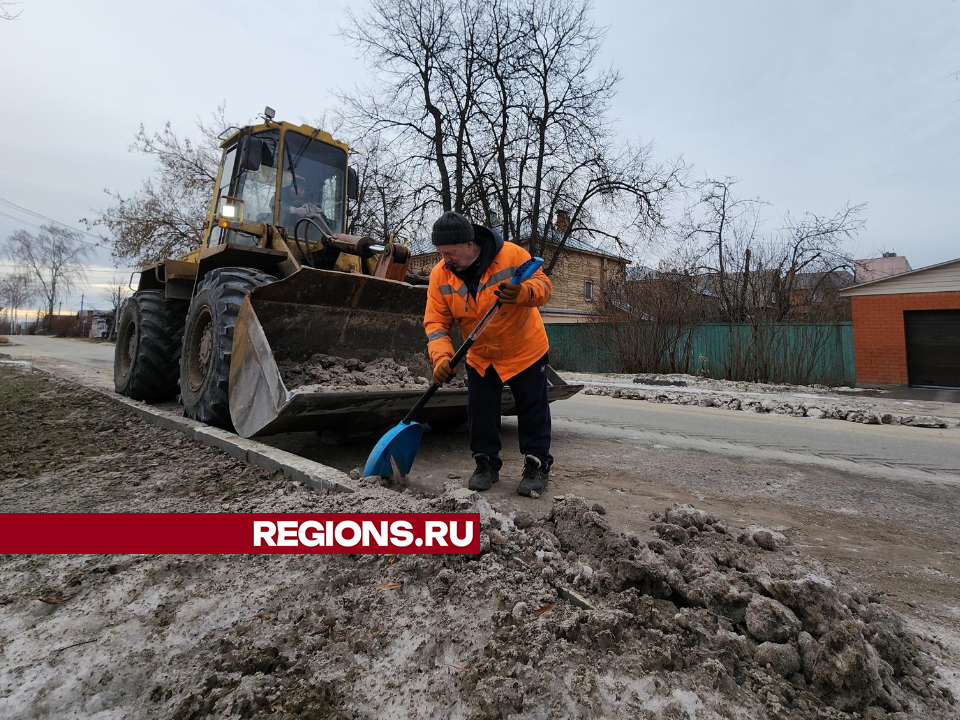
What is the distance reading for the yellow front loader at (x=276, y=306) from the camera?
3.72 metres

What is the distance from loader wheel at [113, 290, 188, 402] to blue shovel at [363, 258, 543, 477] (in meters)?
4.02

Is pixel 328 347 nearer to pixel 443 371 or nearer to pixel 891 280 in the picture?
pixel 443 371

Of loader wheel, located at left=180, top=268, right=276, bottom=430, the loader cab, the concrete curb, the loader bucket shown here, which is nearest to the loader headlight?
the loader cab

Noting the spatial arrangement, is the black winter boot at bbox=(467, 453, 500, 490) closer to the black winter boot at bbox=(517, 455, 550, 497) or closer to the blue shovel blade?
the black winter boot at bbox=(517, 455, 550, 497)

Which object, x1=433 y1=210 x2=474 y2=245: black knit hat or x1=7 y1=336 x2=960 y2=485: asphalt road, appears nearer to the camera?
x1=433 y1=210 x2=474 y2=245: black knit hat

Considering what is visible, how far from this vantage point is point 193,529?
7.69ft

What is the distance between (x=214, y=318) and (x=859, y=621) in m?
4.23

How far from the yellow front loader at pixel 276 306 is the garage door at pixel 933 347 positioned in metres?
13.6

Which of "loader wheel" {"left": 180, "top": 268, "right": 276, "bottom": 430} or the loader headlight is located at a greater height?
the loader headlight

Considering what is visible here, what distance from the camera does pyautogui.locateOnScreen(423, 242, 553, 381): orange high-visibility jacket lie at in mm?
2998

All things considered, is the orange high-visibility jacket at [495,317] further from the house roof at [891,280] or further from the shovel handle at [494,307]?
the house roof at [891,280]

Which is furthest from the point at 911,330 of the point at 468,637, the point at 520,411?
the point at 468,637

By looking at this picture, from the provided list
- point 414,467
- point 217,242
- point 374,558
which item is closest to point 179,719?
point 374,558

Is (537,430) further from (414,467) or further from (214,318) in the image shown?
(214,318)
